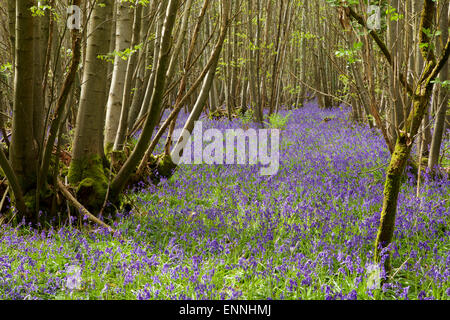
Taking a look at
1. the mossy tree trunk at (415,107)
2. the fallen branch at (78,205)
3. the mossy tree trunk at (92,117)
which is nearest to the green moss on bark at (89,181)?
the mossy tree trunk at (92,117)

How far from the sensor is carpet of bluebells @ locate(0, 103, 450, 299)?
9.25ft

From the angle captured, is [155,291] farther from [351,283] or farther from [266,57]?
[266,57]

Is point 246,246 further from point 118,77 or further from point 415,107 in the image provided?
point 118,77

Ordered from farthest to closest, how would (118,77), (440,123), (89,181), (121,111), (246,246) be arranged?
(121,111), (118,77), (440,123), (89,181), (246,246)

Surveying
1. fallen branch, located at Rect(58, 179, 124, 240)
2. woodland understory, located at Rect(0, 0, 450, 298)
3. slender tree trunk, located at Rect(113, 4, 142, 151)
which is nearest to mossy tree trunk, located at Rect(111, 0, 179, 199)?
woodland understory, located at Rect(0, 0, 450, 298)

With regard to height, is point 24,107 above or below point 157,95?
below

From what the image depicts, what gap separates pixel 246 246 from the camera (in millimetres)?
3658

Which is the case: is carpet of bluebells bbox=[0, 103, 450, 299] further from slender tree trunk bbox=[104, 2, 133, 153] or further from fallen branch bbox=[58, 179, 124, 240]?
slender tree trunk bbox=[104, 2, 133, 153]

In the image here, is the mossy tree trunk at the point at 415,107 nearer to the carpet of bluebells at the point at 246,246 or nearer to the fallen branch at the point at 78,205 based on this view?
the carpet of bluebells at the point at 246,246

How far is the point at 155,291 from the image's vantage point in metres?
2.72

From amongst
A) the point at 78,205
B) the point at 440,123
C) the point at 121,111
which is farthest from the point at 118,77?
the point at 440,123

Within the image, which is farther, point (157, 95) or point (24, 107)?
point (24, 107)

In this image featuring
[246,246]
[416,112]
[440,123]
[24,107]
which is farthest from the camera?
[440,123]
